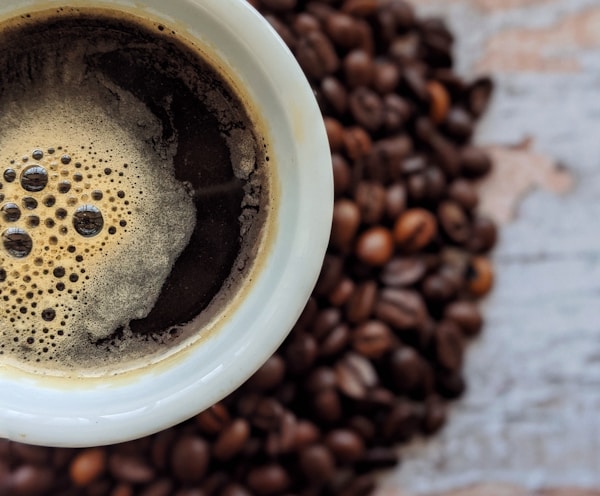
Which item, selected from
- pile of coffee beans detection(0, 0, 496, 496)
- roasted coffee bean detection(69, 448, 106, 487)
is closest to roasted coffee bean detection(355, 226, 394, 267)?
pile of coffee beans detection(0, 0, 496, 496)

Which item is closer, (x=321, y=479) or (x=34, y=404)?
(x=34, y=404)

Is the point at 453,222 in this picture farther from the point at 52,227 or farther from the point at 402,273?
the point at 52,227

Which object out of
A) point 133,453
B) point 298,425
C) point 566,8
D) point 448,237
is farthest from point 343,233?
point 566,8

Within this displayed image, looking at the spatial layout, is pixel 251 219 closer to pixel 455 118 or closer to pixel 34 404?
pixel 34 404

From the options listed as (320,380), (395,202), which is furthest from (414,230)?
(320,380)

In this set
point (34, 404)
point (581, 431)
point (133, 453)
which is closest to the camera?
point (34, 404)

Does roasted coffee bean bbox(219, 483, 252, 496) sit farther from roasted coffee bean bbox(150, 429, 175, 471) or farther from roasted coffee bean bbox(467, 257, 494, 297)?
roasted coffee bean bbox(467, 257, 494, 297)
